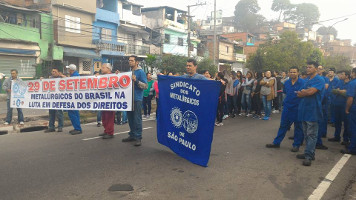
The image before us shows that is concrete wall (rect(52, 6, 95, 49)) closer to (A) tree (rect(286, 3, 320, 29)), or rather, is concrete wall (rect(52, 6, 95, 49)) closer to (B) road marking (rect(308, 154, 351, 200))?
(B) road marking (rect(308, 154, 351, 200))

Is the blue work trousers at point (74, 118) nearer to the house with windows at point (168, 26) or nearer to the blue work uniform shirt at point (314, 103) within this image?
the blue work uniform shirt at point (314, 103)

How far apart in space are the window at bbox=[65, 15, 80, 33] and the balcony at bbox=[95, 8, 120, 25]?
258 centimetres

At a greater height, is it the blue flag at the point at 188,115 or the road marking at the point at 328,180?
the blue flag at the point at 188,115

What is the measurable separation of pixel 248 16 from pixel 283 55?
39.1 m

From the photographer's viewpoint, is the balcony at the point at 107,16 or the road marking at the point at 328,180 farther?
the balcony at the point at 107,16

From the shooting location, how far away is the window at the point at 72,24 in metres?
23.8

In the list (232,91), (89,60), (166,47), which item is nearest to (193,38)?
(166,47)

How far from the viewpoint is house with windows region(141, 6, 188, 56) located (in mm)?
35062

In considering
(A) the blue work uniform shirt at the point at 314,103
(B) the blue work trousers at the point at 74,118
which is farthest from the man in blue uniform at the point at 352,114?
(B) the blue work trousers at the point at 74,118

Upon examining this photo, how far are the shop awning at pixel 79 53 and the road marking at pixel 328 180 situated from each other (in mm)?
22206

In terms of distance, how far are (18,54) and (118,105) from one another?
55.2ft

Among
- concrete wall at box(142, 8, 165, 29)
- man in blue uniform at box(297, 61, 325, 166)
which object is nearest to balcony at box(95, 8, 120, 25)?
concrete wall at box(142, 8, 165, 29)

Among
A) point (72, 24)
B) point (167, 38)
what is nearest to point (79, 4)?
point (72, 24)

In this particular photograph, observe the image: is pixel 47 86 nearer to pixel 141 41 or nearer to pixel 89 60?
pixel 89 60
